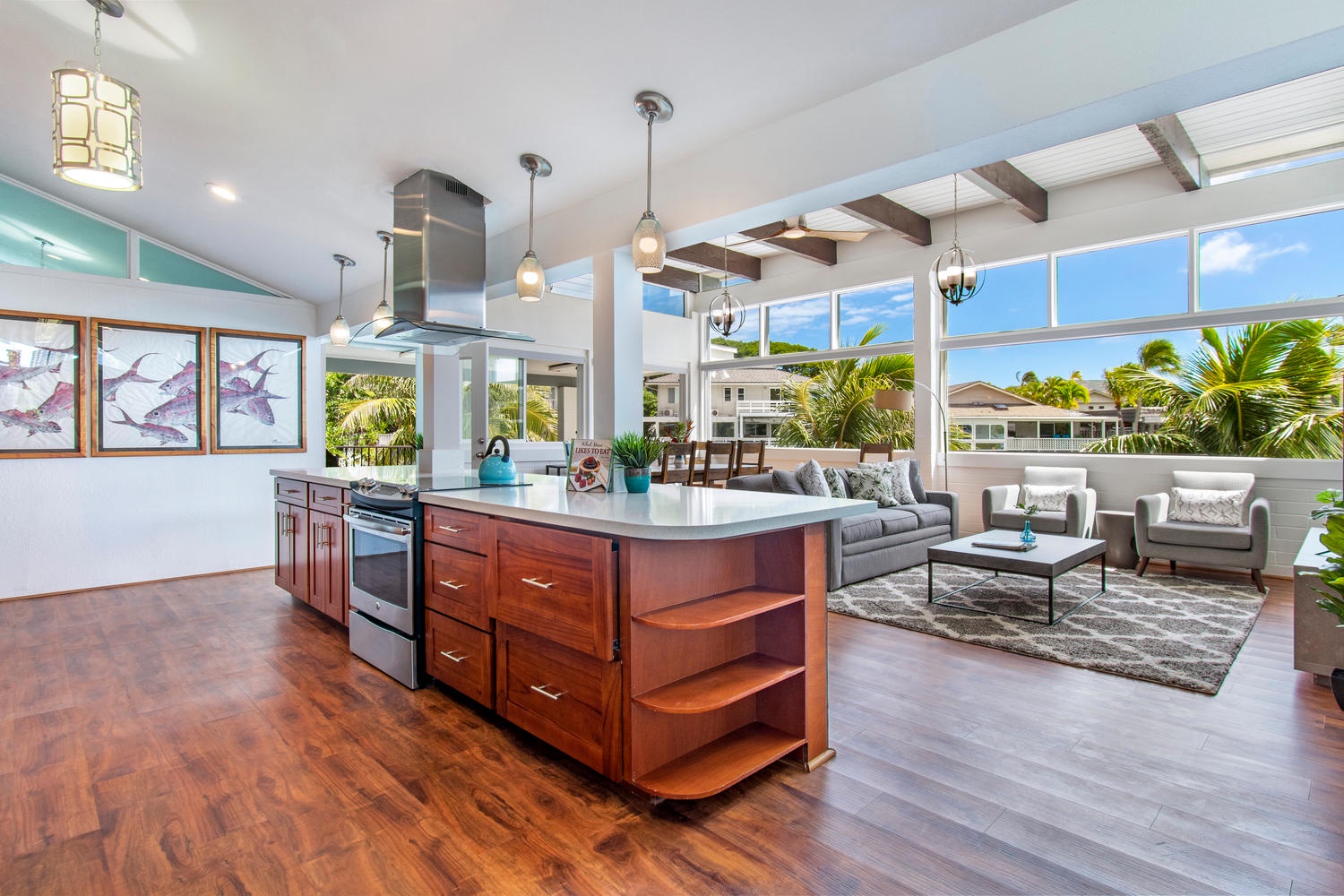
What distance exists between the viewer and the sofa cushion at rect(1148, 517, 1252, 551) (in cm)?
464

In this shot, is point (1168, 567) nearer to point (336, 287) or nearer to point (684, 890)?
point (684, 890)

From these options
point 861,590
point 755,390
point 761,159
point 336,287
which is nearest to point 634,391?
point 761,159

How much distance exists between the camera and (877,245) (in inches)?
289

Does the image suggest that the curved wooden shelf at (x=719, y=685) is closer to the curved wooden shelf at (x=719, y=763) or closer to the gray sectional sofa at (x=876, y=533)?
the curved wooden shelf at (x=719, y=763)

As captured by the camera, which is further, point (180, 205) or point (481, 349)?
point (481, 349)

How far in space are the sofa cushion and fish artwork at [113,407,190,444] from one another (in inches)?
315

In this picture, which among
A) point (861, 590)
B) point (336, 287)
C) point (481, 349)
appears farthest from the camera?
point (481, 349)

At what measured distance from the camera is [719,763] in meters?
2.04

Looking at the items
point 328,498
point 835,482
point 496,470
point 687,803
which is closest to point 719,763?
point 687,803

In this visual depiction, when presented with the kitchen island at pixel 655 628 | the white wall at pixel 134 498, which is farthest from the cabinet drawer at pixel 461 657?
the white wall at pixel 134 498

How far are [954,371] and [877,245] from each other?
1.71 meters

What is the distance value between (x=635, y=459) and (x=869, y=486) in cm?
317

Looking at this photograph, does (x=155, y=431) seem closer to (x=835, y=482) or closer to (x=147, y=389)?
(x=147, y=389)

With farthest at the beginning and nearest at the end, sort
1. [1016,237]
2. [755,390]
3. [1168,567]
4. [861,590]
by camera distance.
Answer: [755,390], [1016,237], [1168,567], [861,590]
